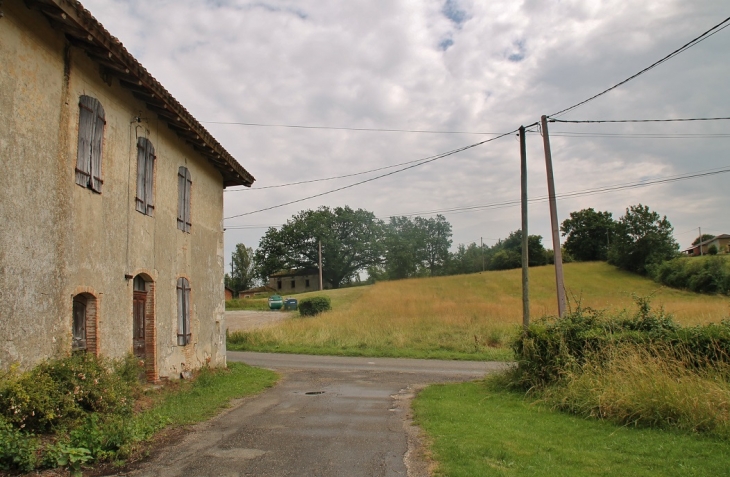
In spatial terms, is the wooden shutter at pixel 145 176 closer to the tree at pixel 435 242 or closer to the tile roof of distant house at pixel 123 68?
the tile roof of distant house at pixel 123 68

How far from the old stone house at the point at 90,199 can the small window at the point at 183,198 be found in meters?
0.05

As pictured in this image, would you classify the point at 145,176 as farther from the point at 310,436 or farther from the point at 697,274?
the point at 697,274

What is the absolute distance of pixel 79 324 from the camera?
8641mm

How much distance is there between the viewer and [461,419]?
856 cm

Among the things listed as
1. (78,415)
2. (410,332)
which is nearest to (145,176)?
(78,415)

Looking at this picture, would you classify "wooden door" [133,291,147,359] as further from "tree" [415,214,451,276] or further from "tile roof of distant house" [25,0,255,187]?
"tree" [415,214,451,276]

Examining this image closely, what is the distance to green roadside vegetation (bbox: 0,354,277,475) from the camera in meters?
5.63

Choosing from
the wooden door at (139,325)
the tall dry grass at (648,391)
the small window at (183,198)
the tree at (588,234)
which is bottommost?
the tall dry grass at (648,391)

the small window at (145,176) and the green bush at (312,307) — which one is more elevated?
the small window at (145,176)

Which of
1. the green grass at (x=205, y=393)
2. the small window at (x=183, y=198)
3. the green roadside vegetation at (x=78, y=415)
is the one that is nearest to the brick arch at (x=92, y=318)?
the green roadside vegetation at (x=78, y=415)

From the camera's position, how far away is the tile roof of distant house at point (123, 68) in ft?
24.1

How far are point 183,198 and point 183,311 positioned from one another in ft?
8.98

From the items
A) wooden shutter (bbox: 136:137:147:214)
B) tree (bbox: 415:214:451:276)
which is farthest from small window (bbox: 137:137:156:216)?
tree (bbox: 415:214:451:276)

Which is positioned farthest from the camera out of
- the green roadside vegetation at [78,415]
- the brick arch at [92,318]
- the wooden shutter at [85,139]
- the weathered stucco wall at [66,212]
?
the brick arch at [92,318]
